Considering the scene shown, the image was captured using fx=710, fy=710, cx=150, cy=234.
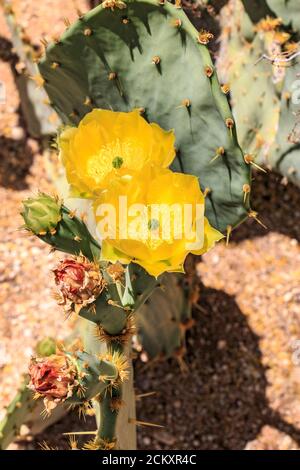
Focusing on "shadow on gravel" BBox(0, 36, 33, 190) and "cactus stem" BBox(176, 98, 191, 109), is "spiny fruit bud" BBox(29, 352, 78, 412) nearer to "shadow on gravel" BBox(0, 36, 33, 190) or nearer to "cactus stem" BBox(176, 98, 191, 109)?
"cactus stem" BBox(176, 98, 191, 109)

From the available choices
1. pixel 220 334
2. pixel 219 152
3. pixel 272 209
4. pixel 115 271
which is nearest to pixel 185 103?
pixel 219 152

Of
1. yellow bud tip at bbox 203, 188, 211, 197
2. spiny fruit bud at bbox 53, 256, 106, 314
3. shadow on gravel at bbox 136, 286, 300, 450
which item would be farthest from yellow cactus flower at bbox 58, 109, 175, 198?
shadow on gravel at bbox 136, 286, 300, 450

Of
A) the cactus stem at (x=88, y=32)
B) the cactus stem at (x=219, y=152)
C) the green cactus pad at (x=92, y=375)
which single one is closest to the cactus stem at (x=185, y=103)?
the cactus stem at (x=219, y=152)

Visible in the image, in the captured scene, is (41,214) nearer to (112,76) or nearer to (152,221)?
(152,221)

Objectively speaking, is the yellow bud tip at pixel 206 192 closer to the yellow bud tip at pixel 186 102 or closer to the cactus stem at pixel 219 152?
the cactus stem at pixel 219 152

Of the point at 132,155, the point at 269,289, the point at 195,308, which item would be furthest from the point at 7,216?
the point at 132,155
